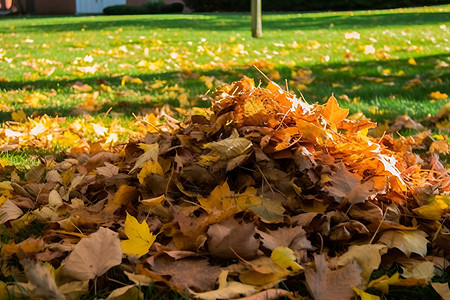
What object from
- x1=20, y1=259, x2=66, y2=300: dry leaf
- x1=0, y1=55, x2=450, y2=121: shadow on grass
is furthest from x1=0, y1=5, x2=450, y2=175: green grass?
x1=20, y1=259, x2=66, y2=300: dry leaf

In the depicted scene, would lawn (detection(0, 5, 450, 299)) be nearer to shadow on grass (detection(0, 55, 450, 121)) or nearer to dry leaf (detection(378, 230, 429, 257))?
dry leaf (detection(378, 230, 429, 257))

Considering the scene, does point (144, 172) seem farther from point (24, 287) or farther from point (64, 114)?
point (64, 114)

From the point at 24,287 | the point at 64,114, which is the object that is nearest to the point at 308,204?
the point at 24,287

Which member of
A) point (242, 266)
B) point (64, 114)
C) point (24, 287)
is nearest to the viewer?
point (24, 287)

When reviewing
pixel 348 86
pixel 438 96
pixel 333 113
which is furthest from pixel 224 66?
pixel 333 113

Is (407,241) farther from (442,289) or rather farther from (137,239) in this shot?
(137,239)

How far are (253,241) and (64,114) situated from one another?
110 inches

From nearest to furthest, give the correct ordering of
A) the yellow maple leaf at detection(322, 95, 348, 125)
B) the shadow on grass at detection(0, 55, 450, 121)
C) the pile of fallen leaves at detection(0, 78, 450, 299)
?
the pile of fallen leaves at detection(0, 78, 450, 299) < the yellow maple leaf at detection(322, 95, 348, 125) < the shadow on grass at detection(0, 55, 450, 121)

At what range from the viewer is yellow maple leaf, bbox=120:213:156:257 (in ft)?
4.88

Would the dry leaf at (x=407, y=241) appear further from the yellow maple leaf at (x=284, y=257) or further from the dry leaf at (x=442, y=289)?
the yellow maple leaf at (x=284, y=257)

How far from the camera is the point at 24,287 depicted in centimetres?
131

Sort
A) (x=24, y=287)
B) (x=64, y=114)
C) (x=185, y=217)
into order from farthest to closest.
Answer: (x=64, y=114) < (x=185, y=217) < (x=24, y=287)

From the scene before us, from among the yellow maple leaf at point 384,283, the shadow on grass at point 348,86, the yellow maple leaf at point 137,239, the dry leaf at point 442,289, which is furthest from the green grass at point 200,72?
the dry leaf at point 442,289

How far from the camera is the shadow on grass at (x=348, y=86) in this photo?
4062mm
